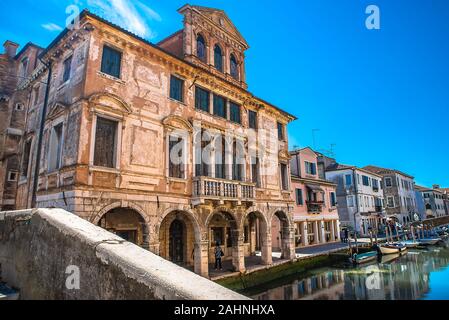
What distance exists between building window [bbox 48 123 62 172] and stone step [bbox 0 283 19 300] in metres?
7.64

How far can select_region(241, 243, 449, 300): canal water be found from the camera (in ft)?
50.5

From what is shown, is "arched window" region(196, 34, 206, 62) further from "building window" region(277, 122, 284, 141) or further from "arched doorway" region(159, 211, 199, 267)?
"arched doorway" region(159, 211, 199, 267)

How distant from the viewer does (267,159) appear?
65.3 feet

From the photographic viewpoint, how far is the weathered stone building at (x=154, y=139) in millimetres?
11172

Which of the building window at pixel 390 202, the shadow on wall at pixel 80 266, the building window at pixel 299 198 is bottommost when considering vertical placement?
the shadow on wall at pixel 80 266

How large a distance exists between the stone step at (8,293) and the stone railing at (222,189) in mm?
9414

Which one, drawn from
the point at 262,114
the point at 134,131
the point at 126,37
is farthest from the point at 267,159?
the point at 126,37

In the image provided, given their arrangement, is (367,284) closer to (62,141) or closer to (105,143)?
(105,143)

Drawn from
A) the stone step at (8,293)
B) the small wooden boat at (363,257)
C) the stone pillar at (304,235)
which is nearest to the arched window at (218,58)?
the stone step at (8,293)

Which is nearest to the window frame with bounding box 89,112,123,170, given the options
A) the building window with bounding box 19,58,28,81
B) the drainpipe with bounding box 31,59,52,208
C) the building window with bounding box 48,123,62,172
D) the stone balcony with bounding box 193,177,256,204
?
the building window with bounding box 48,123,62,172

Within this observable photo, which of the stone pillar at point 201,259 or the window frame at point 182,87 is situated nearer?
the stone pillar at point 201,259

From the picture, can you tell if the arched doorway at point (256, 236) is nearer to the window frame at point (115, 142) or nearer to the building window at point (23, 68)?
the window frame at point (115, 142)

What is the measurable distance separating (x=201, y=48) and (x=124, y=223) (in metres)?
11.4
